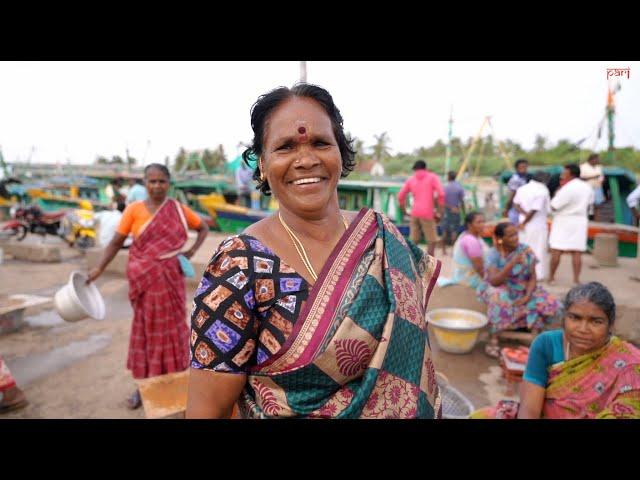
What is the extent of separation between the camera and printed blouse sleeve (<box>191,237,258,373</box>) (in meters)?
1.20

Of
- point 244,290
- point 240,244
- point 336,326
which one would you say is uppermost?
point 240,244

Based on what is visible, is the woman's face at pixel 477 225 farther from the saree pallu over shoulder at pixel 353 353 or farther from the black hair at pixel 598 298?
the saree pallu over shoulder at pixel 353 353

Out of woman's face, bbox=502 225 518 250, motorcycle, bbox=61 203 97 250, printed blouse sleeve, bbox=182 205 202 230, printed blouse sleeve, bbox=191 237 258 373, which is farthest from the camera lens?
motorcycle, bbox=61 203 97 250

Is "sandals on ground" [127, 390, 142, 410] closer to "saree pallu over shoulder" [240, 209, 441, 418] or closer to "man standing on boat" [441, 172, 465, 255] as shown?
"saree pallu over shoulder" [240, 209, 441, 418]

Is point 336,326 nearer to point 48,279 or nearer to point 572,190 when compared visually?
point 572,190

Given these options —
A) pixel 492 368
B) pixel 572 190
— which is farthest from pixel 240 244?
pixel 572 190

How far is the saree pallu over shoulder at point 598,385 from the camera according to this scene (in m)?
1.91

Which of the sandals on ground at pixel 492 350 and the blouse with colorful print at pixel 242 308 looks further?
the sandals on ground at pixel 492 350

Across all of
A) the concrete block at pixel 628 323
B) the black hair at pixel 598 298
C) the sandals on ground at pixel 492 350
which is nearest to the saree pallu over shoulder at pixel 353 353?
the black hair at pixel 598 298

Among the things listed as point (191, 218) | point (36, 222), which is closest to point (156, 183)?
point (191, 218)

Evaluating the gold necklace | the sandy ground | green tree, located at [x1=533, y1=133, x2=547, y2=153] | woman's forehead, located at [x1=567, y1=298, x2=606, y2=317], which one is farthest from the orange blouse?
green tree, located at [x1=533, y1=133, x2=547, y2=153]

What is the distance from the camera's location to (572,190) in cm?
582

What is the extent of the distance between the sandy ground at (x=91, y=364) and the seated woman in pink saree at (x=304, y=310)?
2.72m
